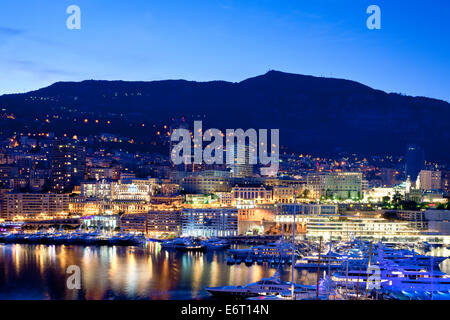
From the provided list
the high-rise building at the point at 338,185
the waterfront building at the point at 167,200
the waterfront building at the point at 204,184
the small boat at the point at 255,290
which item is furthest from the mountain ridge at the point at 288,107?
the small boat at the point at 255,290

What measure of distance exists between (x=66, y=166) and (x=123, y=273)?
1816cm

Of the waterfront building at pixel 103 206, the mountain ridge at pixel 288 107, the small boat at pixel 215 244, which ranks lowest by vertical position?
the small boat at pixel 215 244

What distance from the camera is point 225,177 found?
94.6 feet

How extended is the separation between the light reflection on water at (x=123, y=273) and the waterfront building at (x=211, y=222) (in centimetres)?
290

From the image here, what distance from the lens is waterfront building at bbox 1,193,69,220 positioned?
86.2ft

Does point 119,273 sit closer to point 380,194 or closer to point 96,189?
point 96,189

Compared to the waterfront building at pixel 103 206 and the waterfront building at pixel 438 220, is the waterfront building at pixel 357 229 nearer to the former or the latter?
the waterfront building at pixel 438 220

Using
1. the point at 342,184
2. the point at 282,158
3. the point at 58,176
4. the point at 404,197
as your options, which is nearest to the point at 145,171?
the point at 58,176

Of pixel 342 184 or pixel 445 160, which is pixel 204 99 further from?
pixel 342 184

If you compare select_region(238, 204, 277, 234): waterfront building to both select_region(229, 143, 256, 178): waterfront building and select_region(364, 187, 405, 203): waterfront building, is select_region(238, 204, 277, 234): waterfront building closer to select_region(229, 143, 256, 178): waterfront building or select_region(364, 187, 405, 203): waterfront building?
select_region(364, 187, 405, 203): waterfront building

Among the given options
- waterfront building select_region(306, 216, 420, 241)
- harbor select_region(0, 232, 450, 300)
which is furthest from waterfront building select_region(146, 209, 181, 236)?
waterfront building select_region(306, 216, 420, 241)

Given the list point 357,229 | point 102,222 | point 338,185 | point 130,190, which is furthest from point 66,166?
point 357,229

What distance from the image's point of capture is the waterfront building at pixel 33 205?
1035 inches

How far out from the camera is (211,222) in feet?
73.0
